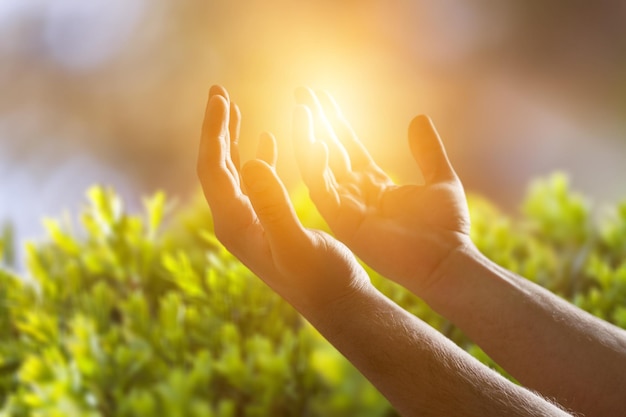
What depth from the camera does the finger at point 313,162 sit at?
0.56m

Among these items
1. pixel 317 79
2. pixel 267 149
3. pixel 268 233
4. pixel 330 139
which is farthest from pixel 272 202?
pixel 317 79

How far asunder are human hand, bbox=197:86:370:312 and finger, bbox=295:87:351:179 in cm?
15

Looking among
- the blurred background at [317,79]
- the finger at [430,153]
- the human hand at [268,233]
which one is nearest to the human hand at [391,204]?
the finger at [430,153]

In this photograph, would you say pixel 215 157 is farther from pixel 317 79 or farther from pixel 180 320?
pixel 317 79

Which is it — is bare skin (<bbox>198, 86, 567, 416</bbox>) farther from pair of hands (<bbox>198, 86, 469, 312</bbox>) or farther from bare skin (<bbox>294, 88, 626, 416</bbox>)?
bare skin (<bbox>294, 88, 626, 416</bbox>)

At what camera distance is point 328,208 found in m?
Result: 0.61

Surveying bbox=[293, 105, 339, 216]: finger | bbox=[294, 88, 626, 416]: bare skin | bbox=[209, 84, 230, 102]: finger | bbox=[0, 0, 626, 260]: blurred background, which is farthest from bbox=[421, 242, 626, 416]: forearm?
bbox=[0, 0, 626, 260]: blurred background

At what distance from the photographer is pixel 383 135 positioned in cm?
211

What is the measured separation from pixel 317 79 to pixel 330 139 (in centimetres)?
149

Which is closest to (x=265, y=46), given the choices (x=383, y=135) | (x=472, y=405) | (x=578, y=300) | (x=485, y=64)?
(x=383, y=135)

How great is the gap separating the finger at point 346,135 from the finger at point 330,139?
2 cm

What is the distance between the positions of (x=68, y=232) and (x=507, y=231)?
521 millimetres

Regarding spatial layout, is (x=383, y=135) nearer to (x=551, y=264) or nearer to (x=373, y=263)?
(x=551, y=264)

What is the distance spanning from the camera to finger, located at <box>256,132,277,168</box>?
0.55m
